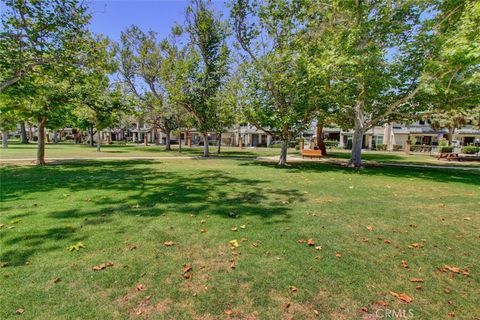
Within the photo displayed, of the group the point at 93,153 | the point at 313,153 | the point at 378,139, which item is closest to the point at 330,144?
the point at 378,139

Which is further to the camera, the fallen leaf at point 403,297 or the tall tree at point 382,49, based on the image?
the tall tree at point 382,49

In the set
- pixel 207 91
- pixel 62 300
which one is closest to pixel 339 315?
pixel 62 300

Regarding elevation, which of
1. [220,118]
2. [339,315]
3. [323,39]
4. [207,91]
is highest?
[323,39]

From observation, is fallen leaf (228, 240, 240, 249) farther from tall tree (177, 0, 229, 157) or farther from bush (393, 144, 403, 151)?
bush (393, 144, 403, 151)

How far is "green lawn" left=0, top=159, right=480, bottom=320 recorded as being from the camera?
316 cm

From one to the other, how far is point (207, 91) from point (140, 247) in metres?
21.0

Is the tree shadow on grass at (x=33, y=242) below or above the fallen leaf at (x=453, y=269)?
above

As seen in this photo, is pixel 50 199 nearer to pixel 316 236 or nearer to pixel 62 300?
pixel 62 300

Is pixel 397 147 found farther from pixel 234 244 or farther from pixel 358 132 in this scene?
Answer: pixel 234 244

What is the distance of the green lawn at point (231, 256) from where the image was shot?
10.4 ft

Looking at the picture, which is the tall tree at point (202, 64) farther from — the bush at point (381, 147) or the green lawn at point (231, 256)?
the bush at point (381, 147)

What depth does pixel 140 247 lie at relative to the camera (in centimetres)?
456

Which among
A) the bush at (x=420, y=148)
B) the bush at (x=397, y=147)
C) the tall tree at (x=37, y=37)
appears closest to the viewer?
the tall tree at (x=37, y=37)

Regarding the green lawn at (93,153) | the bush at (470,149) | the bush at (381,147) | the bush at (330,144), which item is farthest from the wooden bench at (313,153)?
the bush at (381,147)
